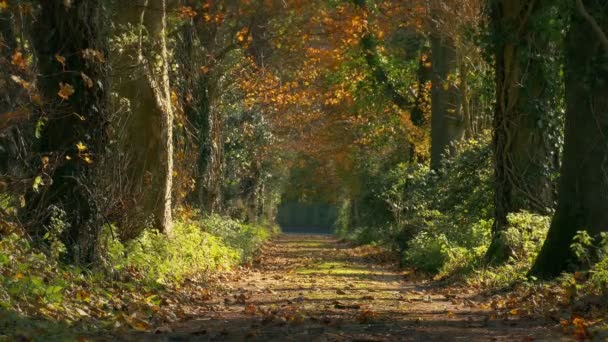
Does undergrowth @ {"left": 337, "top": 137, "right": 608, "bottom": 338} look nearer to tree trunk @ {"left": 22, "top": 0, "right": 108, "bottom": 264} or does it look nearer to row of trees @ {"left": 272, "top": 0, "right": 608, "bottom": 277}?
row of trees @ {"left": 272, "top": 0, "right": 608, "bottom": 277}

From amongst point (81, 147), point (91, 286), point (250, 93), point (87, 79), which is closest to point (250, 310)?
point (91, 286)

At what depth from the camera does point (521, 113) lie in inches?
722

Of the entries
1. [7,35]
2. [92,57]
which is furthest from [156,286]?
[7,35]

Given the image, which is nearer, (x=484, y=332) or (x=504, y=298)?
(x=484, y=332)

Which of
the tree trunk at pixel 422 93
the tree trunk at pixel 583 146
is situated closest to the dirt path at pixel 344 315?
the tree trunk at pixel 583 146

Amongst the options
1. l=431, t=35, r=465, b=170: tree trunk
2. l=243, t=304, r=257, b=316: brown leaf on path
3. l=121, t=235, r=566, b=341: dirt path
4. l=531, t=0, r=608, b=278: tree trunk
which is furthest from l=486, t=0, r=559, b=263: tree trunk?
l=431, t=35, r=465, b=170: tree trunk

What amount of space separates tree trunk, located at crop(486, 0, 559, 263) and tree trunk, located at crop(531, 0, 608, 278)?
10.8 feet

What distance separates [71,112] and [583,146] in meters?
7.11

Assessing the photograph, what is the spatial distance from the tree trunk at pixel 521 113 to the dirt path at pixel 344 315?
94.9 inches

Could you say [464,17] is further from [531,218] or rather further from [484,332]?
[484,332]

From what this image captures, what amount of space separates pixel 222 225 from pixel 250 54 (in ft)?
28.5

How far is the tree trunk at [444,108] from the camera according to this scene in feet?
101

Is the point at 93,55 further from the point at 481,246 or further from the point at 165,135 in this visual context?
the point at 481,246

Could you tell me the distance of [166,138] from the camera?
20.8m
